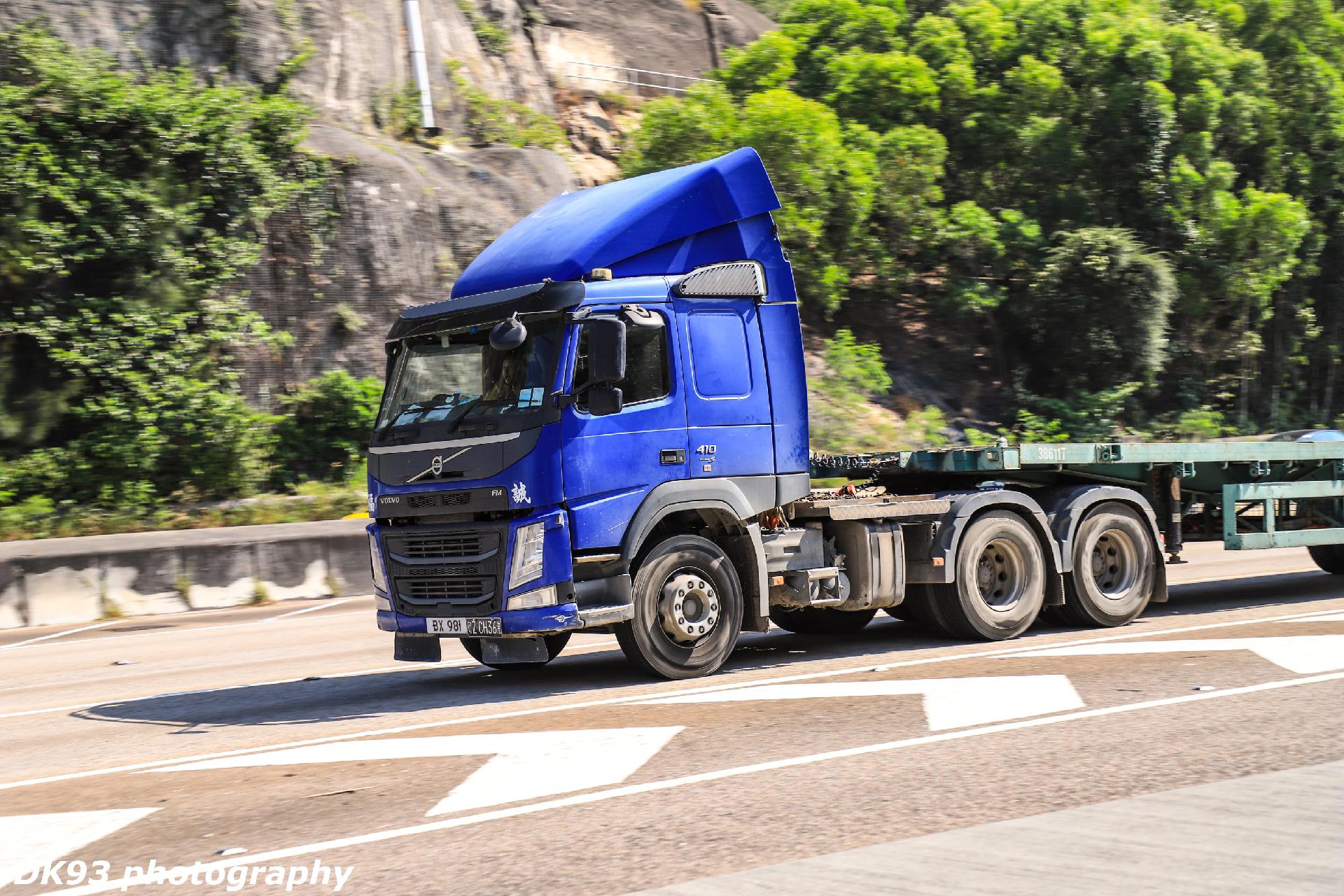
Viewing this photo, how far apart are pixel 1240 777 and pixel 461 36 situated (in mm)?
33561

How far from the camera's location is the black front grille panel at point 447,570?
9.16 m

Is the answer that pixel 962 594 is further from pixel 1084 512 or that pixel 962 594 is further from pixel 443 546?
pixel 443 546

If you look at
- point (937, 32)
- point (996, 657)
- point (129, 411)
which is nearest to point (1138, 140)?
point (937, 32)

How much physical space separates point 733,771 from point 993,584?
17.9 feet

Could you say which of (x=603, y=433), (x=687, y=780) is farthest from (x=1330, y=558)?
(x=687, y=780)

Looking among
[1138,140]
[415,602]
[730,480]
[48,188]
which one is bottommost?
[415,602]

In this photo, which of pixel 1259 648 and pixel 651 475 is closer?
pixel 651 475

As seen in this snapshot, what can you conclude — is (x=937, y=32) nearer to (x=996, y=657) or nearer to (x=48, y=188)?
(x=48, y=188)

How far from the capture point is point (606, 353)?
9094 millimetres

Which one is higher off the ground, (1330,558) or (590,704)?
(590,704)

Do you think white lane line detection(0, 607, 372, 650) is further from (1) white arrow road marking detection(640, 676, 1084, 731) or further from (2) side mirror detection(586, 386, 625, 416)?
(1) white arrow road marking detection(640, 676, 1084, 731)

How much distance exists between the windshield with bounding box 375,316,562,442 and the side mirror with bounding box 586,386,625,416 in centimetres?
30

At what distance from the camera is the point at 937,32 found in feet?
130

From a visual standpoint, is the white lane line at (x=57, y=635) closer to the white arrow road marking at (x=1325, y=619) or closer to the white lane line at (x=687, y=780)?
the white lane line at (x=687, y=780)
